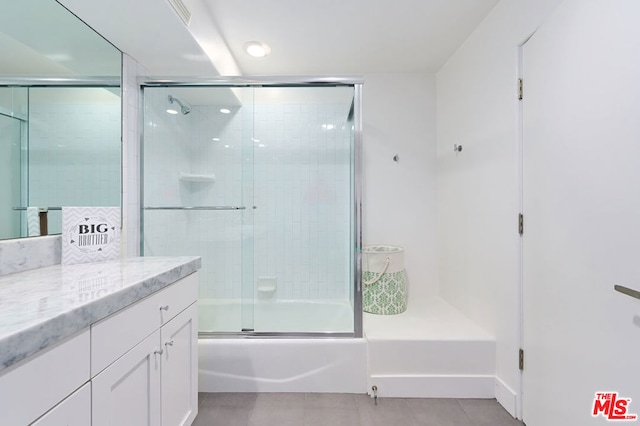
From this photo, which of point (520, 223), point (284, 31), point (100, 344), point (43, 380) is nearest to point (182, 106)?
point (284, 31)

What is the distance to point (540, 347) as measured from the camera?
1354 millimetres

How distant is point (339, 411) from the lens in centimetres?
156

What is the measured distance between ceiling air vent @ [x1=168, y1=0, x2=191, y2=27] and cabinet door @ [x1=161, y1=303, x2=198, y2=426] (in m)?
1.42

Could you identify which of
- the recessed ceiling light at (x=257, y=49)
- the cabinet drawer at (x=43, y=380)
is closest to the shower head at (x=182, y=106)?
the recessed ceiling light at (x=257, y=49)

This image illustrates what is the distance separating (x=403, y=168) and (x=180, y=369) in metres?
2.26

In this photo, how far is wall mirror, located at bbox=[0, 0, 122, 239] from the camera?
3.49ft

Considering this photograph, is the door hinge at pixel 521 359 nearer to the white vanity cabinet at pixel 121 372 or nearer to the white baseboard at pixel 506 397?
the white baseboard at pixel 506 397

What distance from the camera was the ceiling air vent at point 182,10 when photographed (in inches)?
51.5

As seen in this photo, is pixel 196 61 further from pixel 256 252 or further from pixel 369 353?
pixel 369 353

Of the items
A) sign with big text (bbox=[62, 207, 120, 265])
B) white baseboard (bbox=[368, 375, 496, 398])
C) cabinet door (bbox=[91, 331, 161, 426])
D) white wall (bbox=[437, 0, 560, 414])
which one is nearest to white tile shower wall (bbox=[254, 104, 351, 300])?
white baseboard (bbox=[368, 375, 496, 398])

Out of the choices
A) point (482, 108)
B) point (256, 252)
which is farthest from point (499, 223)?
point (256, 252)

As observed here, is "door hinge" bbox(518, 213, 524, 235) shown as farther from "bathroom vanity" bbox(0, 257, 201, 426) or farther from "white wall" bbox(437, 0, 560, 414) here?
"bathroom vanity" bbox(0, 257, 201, 426)

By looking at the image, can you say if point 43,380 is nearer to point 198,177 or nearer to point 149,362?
point 149,362

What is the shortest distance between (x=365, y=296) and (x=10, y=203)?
2059mm
